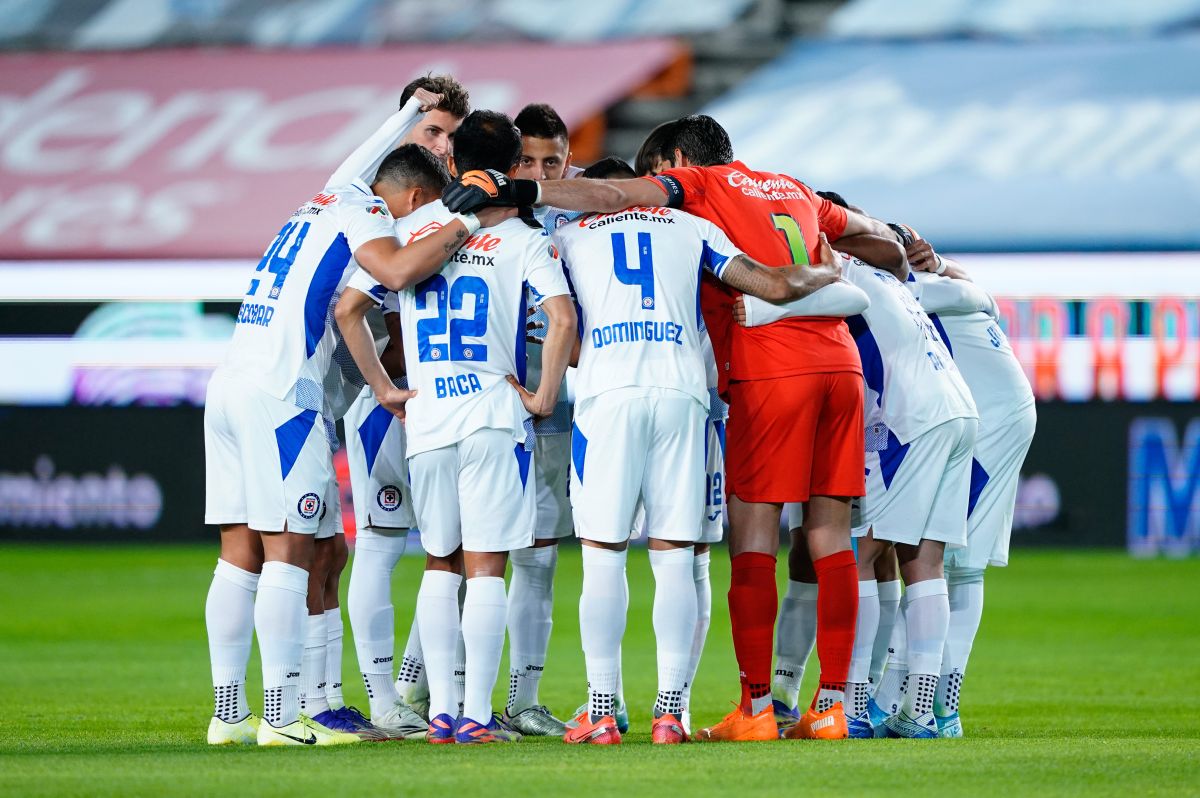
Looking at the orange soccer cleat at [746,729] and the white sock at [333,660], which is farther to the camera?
the white sock at [333,660]

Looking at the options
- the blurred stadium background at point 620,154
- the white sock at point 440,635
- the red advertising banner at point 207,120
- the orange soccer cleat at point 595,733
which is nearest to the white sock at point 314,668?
the white sock at point 440,635

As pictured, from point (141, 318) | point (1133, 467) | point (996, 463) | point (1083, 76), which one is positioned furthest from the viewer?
point (1083, 76)

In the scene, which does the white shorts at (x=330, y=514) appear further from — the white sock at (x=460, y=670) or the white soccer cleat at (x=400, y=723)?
the white soccer cleat at (x=400, y=723)

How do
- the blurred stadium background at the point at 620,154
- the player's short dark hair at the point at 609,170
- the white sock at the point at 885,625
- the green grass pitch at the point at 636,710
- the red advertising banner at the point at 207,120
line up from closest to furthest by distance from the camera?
the green grass pitch at the point at 636,710 → the white sock at the point at 885,625 → the player's short dark hair at the point at 609,170 → the blurred stadium background at the point at 620,154 → the red advertising banner at the point at 207,120

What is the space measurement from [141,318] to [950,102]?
9.80m

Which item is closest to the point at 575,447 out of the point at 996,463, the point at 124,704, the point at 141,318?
the point at 996,463

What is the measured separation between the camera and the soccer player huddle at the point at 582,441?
18.7 feet

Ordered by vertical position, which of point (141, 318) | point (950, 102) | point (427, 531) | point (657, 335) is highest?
point (950, 102)

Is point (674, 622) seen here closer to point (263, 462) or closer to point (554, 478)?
point (554, 478)

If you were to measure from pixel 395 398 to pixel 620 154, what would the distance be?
14.7m

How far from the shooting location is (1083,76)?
19844mm

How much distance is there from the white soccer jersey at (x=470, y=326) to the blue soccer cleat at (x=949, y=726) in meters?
1.97

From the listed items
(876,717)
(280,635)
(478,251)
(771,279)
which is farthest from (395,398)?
(876,717)

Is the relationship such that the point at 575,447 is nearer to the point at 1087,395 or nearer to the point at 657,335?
the point at 657,335
